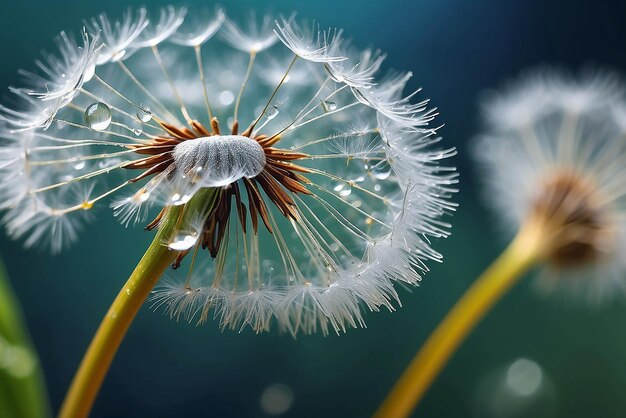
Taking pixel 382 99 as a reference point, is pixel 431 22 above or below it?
above

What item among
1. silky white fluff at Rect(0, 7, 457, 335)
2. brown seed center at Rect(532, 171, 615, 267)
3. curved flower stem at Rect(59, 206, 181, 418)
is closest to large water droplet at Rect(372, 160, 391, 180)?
silky white fluff at Rect(0, 7, 457, 335)

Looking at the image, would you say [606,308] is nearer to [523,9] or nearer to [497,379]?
[497,379]

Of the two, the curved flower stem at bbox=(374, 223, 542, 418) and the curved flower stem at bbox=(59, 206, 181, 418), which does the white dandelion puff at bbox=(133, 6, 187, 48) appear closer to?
the curved flower stem at bbox=(59, 206, 181, 418)

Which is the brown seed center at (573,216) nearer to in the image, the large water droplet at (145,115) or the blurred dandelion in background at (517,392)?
the blurred dandelion in background at (517,392)

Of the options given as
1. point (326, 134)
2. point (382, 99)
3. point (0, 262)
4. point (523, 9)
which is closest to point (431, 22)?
point (523, 9)

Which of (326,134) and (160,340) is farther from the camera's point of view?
(160,340)

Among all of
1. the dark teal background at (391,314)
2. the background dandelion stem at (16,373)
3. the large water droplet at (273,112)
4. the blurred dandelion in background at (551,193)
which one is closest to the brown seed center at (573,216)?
the blurred dandelion in background at (551,193)
